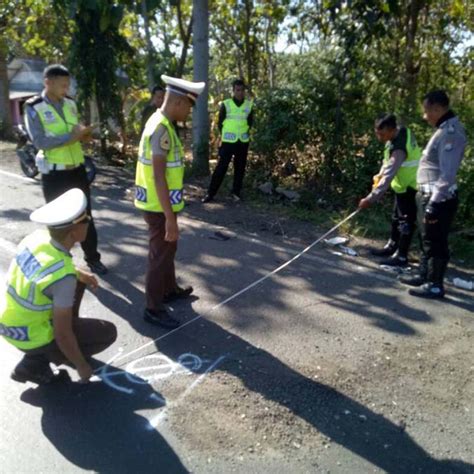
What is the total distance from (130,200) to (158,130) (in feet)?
15.3

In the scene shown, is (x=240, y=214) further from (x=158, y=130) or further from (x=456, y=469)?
(x=456, y=469)

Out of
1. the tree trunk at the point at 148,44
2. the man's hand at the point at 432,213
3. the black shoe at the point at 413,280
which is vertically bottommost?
the black shoe at the point at 413,280

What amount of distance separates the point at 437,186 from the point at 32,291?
134 inches

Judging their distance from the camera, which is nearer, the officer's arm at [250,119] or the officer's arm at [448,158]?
the officer's arm at [448,158]

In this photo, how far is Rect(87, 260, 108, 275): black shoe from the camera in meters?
5.16

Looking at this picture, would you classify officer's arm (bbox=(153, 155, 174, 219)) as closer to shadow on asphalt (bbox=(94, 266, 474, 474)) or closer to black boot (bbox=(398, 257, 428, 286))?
shadow on asphalt (bbox=(94, 266, 474, 474))

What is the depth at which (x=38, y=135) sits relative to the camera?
449cm

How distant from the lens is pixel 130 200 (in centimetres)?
823

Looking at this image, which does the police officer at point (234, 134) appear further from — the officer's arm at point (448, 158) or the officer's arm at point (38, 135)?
the officer's arm at point (448, 158)

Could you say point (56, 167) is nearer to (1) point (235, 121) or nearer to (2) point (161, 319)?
(2) point (161, 319)

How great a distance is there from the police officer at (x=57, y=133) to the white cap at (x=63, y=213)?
165 cm

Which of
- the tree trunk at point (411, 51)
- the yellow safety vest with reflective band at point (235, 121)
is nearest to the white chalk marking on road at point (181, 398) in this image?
the yellow safety vest with reflective band at point (235, 121)

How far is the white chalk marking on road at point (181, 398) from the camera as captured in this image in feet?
9.98

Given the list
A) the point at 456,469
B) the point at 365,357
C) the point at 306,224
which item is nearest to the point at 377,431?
the point at 456,469
